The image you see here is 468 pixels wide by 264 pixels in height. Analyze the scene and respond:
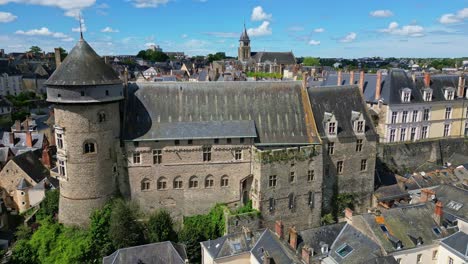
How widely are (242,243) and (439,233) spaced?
1682 cm

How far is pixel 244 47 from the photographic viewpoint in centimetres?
13012

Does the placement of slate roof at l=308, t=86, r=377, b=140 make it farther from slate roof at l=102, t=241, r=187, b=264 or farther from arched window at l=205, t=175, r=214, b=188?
slate roof at l=102, t=241, r=187, b=264

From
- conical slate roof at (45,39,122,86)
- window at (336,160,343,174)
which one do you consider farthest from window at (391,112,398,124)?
conical slate roof at (45,39,122,86)

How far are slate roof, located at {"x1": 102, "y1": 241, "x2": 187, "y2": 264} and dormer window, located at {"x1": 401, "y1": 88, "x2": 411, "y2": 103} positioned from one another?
34.6 m

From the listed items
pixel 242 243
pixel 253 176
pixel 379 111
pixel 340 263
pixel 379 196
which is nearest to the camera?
pixel 340 263

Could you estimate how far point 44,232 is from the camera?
32906 mm

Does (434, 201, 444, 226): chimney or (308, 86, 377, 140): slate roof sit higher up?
(308, 86, 377, 140): slate roof

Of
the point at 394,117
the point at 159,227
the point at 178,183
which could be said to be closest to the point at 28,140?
the point at 178,183

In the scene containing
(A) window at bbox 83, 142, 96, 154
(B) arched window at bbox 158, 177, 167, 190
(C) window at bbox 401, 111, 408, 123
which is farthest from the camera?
(C) window at bbox 401, 111, 408, 123

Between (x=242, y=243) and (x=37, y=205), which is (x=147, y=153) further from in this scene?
(x=37, y=205)

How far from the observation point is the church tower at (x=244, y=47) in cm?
12938

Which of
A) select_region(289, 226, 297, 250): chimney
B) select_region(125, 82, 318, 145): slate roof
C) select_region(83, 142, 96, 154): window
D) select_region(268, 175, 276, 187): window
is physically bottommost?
select_region(289, 226, 297, 250): chimney

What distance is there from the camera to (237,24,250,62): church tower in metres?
129

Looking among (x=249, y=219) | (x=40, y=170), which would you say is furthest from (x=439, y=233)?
(x=40, y=170)
